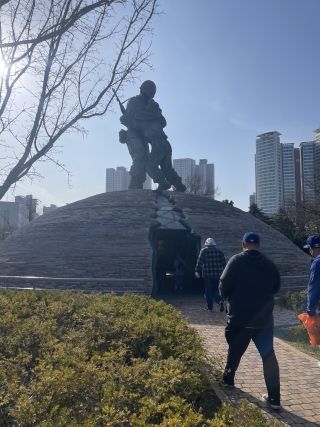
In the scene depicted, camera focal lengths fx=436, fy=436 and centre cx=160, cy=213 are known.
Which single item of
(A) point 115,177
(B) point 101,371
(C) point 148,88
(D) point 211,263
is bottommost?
(B) point 101,371

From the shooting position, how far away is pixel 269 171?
50875 millimetres

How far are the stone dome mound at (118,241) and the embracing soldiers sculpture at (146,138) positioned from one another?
0.99 meters

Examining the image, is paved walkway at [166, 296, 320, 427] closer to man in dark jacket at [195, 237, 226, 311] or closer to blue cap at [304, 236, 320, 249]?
blue cap at [304, 236, 320, 249]

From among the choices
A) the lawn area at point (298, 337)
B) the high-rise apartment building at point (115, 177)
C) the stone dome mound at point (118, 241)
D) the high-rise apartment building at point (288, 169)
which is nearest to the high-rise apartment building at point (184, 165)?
the high-rise apartment building at point (115, 177)

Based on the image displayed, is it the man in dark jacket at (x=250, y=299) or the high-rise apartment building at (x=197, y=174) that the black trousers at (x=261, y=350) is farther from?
the high-rise apartment building at (x=197, y=174)

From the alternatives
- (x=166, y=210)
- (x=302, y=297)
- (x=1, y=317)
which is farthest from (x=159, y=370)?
(x=166, y=210)

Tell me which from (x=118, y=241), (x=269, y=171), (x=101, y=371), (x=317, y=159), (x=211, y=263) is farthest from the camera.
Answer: (x=269, y=171)

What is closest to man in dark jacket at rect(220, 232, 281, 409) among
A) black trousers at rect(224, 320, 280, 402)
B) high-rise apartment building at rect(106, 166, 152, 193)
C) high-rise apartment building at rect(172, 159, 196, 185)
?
black trousers at rect(224, 320, 280, 402)

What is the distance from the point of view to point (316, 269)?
504 cm

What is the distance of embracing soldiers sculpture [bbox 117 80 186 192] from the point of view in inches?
706

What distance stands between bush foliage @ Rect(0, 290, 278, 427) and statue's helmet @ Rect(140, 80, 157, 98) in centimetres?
1329

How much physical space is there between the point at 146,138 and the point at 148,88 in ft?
6.79

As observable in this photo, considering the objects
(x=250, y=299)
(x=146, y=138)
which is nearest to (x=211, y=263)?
(x=250, y=299)

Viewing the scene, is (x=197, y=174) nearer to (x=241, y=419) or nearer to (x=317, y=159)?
(x=317, y=159)
